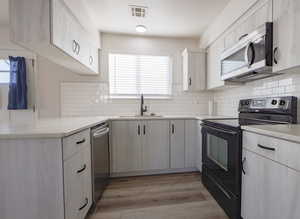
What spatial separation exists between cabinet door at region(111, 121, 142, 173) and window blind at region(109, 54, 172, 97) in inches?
32.3

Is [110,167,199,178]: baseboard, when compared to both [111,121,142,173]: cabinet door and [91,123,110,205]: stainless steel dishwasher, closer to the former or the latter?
[111,121,142,173]: cabinet door

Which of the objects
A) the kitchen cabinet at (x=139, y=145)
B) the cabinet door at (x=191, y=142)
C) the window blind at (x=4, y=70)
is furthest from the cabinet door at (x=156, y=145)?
the window blind at (x=4, y=70)

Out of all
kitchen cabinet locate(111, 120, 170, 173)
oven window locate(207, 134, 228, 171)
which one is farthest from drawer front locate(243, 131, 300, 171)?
kitchen cabinet locate(111, 120, 170, 173)

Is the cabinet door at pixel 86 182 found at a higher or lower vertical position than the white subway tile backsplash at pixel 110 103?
lower

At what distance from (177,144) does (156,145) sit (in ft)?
1.11

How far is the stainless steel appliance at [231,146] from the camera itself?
142cm

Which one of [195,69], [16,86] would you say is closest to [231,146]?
[195,69]

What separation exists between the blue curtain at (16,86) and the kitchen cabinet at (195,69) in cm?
279

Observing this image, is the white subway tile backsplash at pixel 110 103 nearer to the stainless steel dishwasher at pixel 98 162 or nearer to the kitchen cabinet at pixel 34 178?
the stainless steel dishwasher at pixel 98 162

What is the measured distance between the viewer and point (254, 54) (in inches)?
61.2

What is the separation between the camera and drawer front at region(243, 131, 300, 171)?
0.92m

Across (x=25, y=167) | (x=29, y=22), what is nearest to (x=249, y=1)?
(x=29, y=22)

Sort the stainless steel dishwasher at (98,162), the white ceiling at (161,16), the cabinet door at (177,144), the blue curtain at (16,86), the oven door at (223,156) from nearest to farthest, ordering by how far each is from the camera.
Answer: the oven door at (223,156) → the stainless steel dishwasher at (98,162) → the white ceiling at (161,16) → the cabinet door at (177,144) → the blue curtain at (16,86)

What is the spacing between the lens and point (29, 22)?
1.30 meters
